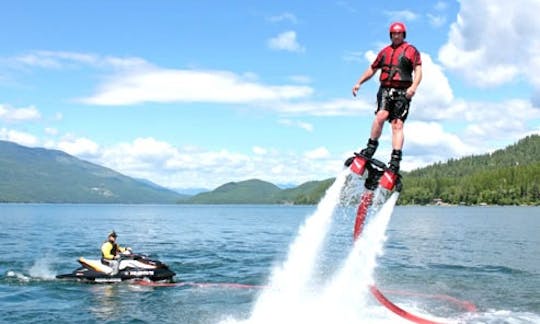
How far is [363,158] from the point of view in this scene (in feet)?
42.9

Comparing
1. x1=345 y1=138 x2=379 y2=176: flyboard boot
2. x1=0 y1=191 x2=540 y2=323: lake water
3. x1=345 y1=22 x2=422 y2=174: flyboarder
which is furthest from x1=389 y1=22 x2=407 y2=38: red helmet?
x1=0 y1=191 x2=540 y2=323: lake water

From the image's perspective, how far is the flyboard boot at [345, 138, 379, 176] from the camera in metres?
13.0

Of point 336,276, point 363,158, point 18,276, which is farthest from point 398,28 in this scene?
point 18,276

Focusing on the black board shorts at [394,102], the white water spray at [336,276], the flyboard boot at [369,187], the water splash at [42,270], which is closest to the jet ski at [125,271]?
the water splash at [42,270]

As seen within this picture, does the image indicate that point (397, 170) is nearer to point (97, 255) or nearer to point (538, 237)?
point (97, 255)

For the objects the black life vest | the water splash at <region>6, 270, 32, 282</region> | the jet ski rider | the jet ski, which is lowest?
the water splash at <region>6, 270, 32, 282</region>

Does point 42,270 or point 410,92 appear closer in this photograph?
point 410,92

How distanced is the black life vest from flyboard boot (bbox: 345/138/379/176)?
1461 mm

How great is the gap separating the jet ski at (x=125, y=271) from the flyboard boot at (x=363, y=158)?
2393 centimetres

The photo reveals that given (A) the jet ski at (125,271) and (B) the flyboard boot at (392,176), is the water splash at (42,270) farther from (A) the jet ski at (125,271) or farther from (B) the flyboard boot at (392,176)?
(B) the flyboard boot at (392,176)

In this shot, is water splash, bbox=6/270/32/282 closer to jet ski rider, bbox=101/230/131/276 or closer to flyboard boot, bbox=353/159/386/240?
jet ski rider, bbox=101/230/131/276

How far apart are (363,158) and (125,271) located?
25006 millimetres

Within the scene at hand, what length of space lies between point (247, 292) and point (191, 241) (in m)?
38.5

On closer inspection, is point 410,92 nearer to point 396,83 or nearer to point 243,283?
point 396,83
